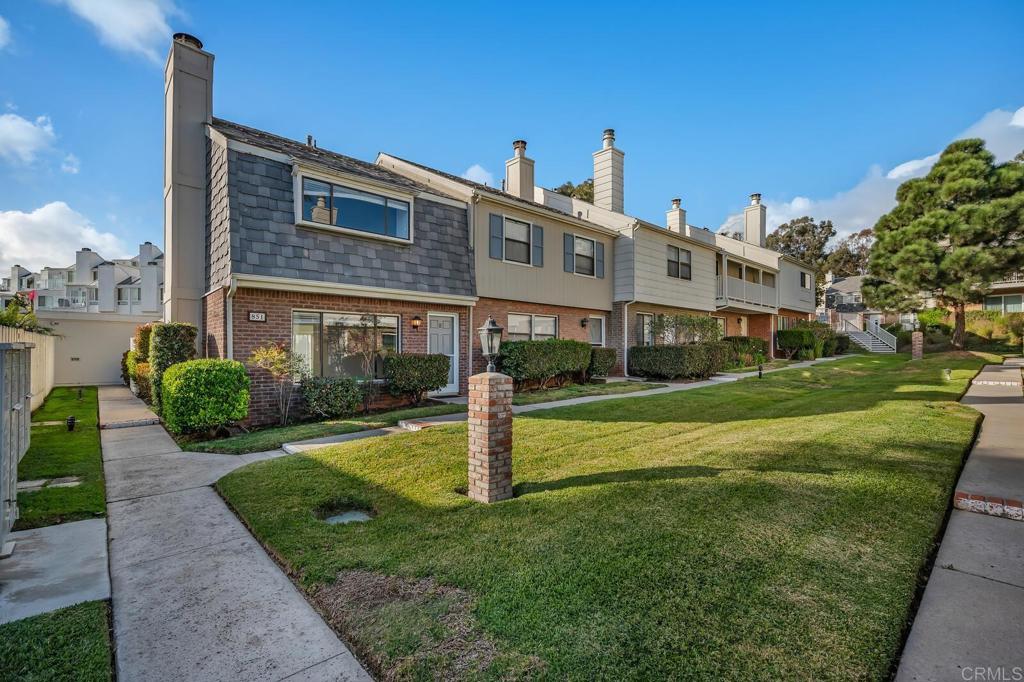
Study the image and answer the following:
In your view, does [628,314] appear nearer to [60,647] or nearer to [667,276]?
[667,276]

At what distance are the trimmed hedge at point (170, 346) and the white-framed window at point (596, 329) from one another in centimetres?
1115

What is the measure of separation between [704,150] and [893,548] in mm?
16518

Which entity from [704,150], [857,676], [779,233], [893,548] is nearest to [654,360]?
[704,150]

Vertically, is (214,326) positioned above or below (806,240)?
below

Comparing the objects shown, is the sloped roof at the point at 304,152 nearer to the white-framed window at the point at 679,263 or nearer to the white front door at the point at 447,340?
the white front door at the point at 447,340

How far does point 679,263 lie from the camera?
17953 mm

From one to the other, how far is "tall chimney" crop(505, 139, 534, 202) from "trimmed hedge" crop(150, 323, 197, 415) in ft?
35.9

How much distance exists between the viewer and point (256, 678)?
89.2 inches

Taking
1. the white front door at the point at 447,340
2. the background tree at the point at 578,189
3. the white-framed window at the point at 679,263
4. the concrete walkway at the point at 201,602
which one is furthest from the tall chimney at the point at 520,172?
the background tree at the point at 578,189

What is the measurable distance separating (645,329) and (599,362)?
3688 millimetres

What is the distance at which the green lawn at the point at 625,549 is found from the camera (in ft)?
7.55

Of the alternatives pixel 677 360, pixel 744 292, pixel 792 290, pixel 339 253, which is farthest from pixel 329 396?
pixel 792 290

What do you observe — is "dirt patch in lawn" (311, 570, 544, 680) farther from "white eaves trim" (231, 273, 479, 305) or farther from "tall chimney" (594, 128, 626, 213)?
"tall chimney" (594, 128, 626, 213)

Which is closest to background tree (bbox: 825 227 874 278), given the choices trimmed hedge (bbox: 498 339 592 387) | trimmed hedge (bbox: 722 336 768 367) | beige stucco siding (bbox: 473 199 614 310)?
trimmed hedge (bbox: 722 336 768 367)
